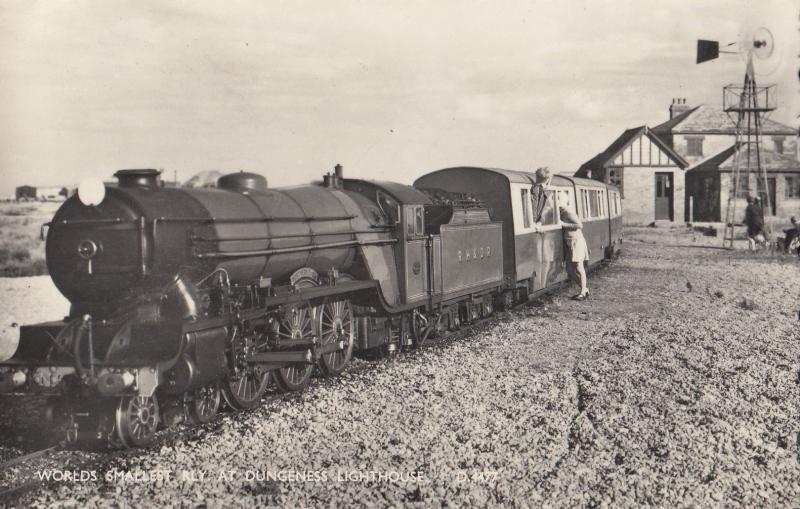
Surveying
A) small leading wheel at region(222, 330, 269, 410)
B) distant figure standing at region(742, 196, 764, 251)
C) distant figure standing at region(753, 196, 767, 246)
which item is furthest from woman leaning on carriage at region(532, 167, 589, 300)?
distant figure standing at region(753, 196, 767, 246)

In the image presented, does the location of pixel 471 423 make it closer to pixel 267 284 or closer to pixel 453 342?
pixel 267 284

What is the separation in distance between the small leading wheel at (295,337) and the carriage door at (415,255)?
200cm

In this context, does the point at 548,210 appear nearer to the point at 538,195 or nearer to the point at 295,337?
the point at 538,195

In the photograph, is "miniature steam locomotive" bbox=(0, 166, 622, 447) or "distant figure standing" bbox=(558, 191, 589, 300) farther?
"distant figure standing" bbox=(558, 191, 589, 300)

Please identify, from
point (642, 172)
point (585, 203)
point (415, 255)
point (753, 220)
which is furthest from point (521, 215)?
point (642, 172)

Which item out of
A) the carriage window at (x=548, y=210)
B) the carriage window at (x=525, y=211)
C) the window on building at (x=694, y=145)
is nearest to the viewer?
the carriage window at (x=525, y=211)

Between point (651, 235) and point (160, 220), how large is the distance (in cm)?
3253

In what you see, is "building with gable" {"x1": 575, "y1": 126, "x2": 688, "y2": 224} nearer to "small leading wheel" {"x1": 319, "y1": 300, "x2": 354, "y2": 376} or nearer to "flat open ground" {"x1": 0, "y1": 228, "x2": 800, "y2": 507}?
"flat open ground" {"x1": 0, "y1": 228, "x2": 800, "y2": 507}

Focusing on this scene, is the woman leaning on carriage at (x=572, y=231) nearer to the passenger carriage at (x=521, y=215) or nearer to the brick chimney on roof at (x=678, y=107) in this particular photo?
the passenger carriage at (x=521, y=215)

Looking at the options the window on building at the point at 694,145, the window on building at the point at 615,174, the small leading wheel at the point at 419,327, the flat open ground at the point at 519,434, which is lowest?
the flat open ground at the point at 519,434

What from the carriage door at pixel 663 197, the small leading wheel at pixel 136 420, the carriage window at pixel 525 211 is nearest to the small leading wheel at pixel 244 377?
the small leading wheel at pixel 136 420

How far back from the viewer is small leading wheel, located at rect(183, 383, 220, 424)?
21.6ft

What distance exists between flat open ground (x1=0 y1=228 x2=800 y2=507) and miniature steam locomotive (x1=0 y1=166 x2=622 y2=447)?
377mm

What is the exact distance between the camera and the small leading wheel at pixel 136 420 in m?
5.85
